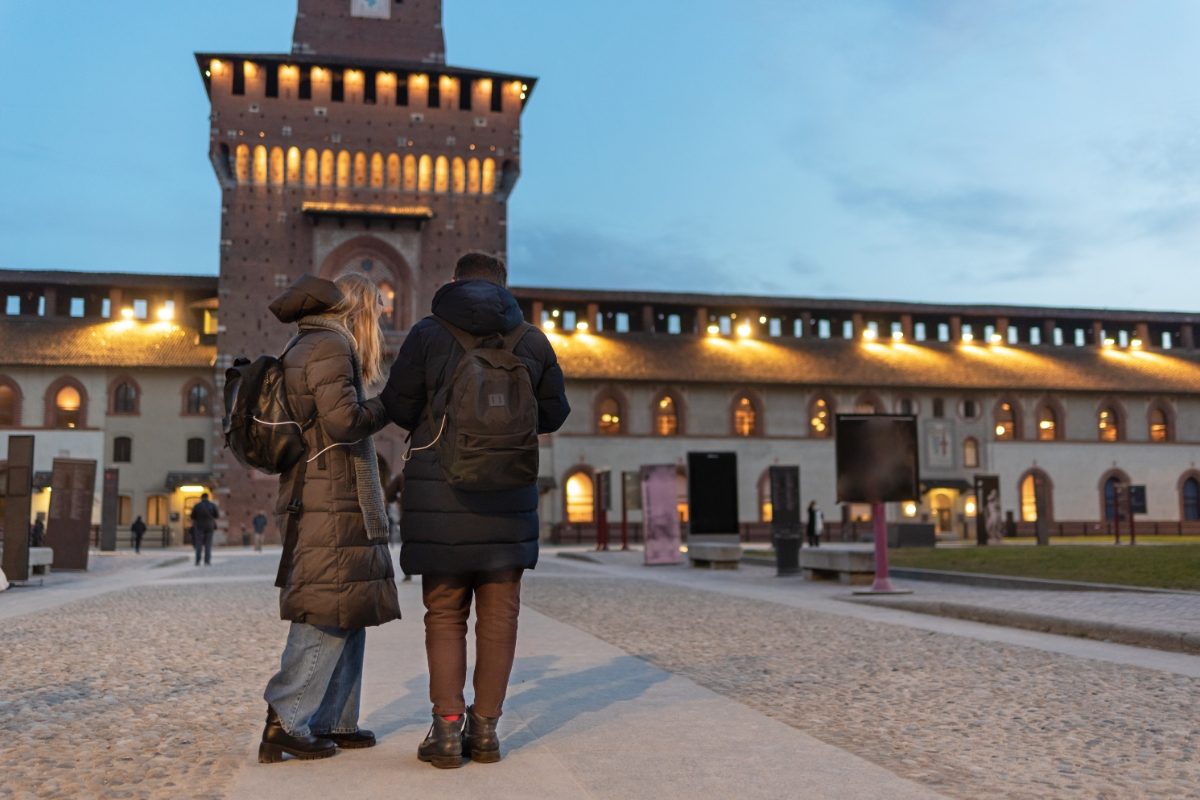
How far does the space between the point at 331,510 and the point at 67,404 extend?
157ft

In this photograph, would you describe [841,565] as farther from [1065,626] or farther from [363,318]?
[363,318]

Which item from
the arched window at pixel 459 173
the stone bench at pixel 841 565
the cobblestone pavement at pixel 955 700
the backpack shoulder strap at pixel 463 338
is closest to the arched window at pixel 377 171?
the arched window at pixel 459 173

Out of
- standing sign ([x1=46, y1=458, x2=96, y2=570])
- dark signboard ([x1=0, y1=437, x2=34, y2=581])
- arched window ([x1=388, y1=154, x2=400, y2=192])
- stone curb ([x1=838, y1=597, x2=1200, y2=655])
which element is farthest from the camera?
arched window ([x1=388, y1=154, x2=400, y2=192])

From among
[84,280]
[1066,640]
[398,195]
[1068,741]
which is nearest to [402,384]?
[1068,741]

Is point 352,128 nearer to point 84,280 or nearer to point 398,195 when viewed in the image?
point 398,195

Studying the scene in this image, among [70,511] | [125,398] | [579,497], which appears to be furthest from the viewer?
[579,497]

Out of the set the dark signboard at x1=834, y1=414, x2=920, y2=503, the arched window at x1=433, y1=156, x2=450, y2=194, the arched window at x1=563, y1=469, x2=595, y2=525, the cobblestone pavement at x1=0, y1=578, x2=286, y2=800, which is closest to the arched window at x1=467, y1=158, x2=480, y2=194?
the arched window at x1=433, y1=156, x2=450, y2=194

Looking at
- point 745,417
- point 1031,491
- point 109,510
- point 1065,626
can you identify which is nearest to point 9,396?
point 109,510

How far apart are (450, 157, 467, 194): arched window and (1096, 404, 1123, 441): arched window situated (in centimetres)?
3260

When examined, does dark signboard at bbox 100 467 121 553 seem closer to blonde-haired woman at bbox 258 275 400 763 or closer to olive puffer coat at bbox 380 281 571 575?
blonde-haired woman at bbox 258 275 400 763

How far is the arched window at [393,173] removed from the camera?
47375 millimetres

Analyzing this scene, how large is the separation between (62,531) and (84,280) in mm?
30909

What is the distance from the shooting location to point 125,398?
156 feet

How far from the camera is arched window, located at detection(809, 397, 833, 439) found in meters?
51.6
